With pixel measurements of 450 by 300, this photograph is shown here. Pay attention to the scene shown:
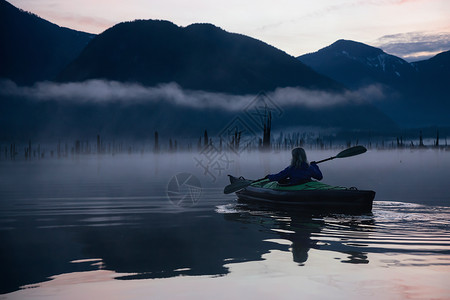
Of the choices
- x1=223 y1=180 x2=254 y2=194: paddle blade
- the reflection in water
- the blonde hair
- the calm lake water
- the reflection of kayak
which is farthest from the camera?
x1=223 y1=180 x2=254 y2=194: paddle blade

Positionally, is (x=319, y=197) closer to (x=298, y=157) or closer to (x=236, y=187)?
(x=298, y=157)

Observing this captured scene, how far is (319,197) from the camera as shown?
20.4 metres

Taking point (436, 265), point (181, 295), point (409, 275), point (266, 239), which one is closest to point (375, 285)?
point (409, 275)

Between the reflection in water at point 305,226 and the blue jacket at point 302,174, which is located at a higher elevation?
the blue jacket at point 302,174

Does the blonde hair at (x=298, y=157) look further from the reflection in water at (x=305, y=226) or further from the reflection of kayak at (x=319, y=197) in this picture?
the reflection in water at (x=305, y=226)

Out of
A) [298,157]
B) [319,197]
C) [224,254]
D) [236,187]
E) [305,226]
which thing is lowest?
[224,254]

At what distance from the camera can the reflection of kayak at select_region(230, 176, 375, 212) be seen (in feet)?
65.1

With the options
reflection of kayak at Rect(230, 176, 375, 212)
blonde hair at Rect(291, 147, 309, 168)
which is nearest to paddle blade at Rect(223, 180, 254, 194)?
reflection of kayak at Rect(230, 176, 375, 212)

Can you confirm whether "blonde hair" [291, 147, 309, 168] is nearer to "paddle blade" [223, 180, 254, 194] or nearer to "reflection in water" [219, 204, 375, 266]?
"reflection in water" [219, 204, 375, 266]

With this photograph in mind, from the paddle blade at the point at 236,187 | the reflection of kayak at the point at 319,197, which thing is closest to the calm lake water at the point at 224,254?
the reflection of kayak at the point at 319,197

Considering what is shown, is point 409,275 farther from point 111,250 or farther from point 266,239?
point 111,250

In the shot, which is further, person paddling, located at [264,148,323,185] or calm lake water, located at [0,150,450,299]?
person paddling, located at [264,148,323,185]

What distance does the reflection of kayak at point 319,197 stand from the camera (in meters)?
19.8

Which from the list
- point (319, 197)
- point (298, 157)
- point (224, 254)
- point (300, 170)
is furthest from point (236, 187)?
point (224, 254)
